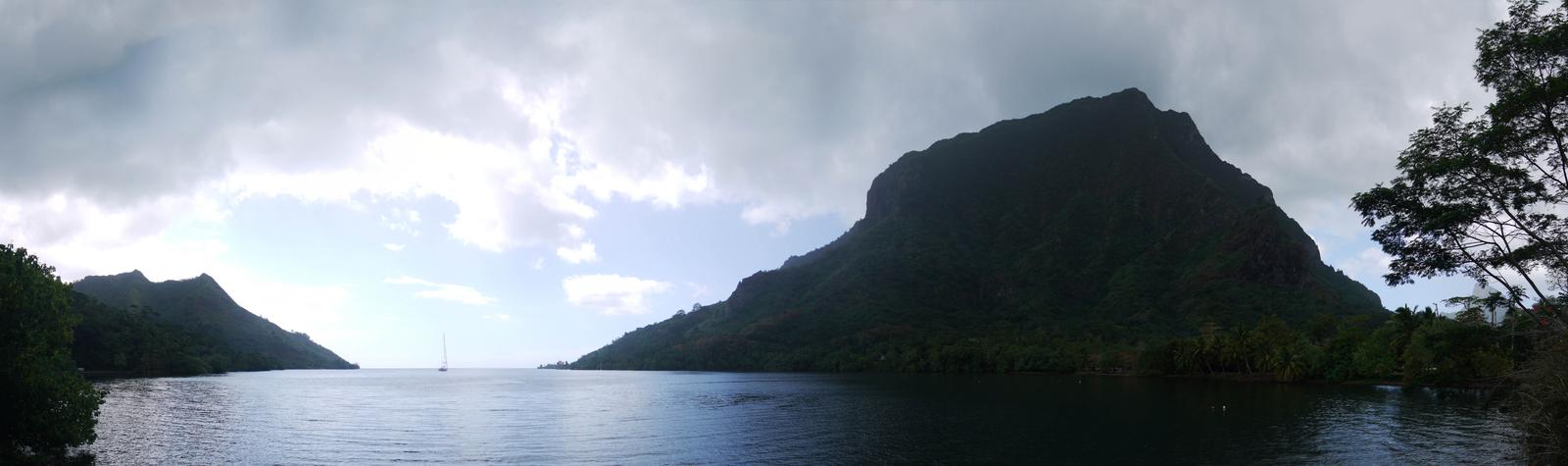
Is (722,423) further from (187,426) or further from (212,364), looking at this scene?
(212,364)

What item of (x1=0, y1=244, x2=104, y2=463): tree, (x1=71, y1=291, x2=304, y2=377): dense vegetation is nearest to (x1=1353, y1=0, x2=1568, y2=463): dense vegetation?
(x1=0, y1=244, x2=104, y2=463): tree

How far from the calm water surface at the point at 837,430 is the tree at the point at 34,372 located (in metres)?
3.77

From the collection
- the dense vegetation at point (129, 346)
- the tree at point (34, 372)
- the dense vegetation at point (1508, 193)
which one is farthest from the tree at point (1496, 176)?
the dense vegetation at point (129, 346)

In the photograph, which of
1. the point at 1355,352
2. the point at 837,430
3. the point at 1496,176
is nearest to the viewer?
the point at 1496,176

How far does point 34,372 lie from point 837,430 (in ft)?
139

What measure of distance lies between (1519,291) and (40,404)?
5711 centimetres

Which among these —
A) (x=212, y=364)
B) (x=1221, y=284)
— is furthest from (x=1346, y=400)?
(x=212, y=364)

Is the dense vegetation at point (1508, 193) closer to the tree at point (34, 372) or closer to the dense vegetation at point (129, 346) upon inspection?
the tree at point (34, 372)

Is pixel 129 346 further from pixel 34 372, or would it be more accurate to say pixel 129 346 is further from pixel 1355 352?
pixel 1355 352

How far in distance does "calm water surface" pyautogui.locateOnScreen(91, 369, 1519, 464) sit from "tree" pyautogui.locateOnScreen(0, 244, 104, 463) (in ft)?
12.4

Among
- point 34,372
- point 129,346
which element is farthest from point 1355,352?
point 129,346

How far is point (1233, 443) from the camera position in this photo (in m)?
42.3

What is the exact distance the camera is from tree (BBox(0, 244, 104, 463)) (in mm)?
31094

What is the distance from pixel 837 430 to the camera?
53.2 meters
